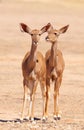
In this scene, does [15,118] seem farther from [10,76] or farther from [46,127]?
Answer: [10,76]

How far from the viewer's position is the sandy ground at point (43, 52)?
48.2 feet

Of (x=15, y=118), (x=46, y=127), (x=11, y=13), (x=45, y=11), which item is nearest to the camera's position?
(x=46, y=127)

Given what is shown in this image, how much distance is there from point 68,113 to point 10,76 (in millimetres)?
7642

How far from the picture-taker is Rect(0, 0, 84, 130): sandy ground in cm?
1469

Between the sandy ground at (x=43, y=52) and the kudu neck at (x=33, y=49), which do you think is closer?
the kudu neck at (x=33, y=49)

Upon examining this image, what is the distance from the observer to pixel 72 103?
1759 centimetres

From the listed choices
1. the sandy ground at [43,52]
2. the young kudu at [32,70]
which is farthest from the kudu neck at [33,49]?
the sandy ground at [43,52]

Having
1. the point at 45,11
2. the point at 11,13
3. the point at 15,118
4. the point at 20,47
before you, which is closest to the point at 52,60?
the point at 15,118

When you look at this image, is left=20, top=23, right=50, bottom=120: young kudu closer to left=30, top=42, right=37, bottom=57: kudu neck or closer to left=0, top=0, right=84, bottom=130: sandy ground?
left=30, top=42, right=37, bottom=57: kudu neck

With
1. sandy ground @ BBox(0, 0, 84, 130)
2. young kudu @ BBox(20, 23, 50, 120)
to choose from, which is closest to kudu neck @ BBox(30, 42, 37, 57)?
young kudu @ BBox(20, 23, 50, 120)

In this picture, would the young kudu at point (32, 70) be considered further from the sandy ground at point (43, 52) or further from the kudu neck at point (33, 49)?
the sandy ground at point (43, 52)

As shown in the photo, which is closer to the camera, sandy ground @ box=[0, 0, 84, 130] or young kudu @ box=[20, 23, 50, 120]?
young kudu @ box=[20, 23, 50, 120]

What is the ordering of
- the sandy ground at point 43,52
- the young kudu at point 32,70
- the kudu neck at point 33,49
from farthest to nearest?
the sandy ground at point 43,52, the young kudu at point 32,70, the kudu neck at point 33,49

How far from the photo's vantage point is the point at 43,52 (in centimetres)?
3241
